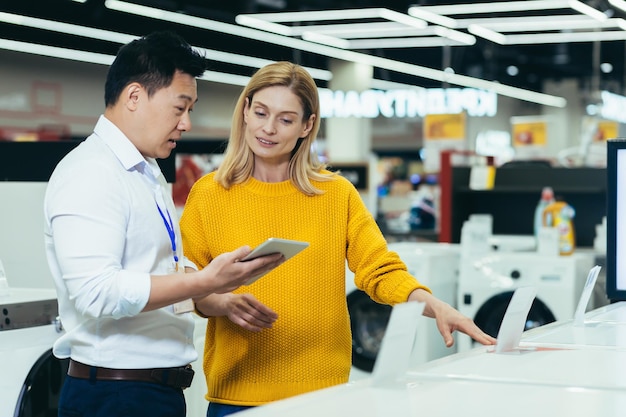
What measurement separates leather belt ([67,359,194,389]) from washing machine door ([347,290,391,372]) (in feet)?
12.6

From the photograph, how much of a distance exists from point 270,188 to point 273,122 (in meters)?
0.17

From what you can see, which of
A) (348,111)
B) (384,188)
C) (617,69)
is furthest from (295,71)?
(617,69)

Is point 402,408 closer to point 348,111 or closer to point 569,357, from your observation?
point 569,357

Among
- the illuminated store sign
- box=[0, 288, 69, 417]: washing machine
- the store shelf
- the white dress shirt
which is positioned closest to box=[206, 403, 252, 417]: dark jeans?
the white dress shirt

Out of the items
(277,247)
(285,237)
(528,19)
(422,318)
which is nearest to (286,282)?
(285,237)

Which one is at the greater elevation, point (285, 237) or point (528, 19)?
point (528, 19)

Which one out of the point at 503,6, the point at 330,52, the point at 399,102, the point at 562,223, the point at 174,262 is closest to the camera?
the point at 174,262

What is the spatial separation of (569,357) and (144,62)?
1.09 m

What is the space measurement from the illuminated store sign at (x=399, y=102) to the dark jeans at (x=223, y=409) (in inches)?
532

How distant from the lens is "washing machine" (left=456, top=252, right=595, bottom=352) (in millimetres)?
5418

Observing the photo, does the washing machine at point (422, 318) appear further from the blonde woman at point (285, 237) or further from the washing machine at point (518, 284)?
the blonde woman at point (285, 237)

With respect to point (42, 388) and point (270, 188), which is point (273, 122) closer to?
point (270, 188)

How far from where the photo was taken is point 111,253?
1.79 meters

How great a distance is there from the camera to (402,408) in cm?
135
